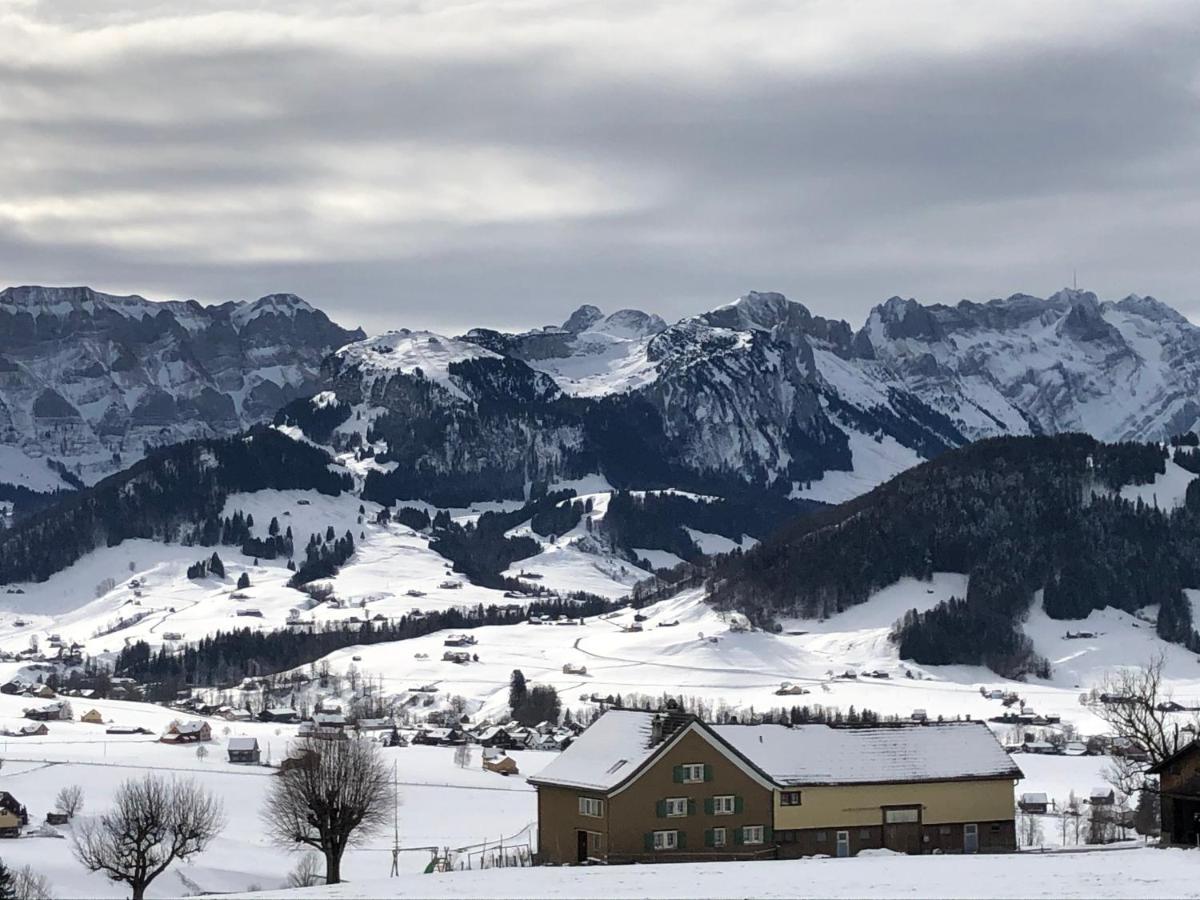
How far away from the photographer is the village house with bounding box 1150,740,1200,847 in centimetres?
8488

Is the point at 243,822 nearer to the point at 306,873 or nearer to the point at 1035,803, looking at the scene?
the point at 306,873

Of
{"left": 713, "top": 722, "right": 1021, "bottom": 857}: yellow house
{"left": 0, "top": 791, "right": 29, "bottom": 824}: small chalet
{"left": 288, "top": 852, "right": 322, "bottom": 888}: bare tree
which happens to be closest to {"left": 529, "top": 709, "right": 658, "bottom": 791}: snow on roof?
{"left": 713, "top": 722, "right": 1021, "bottom": 857}: yellow house

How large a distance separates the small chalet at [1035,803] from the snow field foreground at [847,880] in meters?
75.7

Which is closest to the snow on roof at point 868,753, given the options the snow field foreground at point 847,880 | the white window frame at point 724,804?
the white window frame at point 724,804

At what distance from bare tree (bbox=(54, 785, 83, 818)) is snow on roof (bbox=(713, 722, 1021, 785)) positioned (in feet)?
222

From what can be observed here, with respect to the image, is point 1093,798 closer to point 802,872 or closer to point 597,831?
point 597,831

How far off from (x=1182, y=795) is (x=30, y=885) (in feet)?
209

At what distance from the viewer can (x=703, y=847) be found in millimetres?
98438

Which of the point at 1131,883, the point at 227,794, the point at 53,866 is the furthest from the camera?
the point at 227,794

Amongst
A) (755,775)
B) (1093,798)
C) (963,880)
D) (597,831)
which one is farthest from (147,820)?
(1093,798)

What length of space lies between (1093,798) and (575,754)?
6740cm

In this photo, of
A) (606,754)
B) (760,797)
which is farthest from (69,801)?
(760,797)

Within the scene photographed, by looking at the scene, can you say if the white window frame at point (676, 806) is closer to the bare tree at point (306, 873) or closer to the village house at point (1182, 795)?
the bare tree at point (306, 873)

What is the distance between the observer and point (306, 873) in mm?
116938
